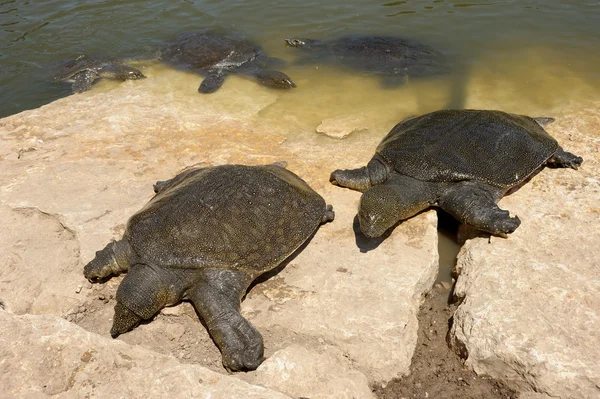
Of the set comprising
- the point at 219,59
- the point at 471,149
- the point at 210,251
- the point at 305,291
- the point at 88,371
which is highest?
the point at 471,149

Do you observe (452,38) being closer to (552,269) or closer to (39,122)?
(552,269)

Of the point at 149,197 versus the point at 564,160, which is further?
the point at 564,160

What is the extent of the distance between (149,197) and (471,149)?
3.31m

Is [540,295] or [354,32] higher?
[540,295]

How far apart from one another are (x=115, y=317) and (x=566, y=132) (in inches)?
215

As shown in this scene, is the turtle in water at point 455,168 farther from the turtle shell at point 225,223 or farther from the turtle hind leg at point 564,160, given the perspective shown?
the turtle shell at point 225,223

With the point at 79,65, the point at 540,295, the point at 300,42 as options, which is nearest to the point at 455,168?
the point at 540,295

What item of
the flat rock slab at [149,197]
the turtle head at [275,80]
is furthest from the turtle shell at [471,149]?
the turtle head at [275,80]

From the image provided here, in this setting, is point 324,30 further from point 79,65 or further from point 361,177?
point 361,177

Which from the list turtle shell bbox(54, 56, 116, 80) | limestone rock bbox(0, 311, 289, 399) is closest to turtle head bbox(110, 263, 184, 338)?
limestone rock bbox(0, 311, 289, 399)

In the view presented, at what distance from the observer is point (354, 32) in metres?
10.2

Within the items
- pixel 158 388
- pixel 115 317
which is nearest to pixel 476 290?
pixel 158 388

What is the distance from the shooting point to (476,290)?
3.88 metres

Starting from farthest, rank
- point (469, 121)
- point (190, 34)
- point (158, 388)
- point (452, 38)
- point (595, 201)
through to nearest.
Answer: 1. point (190, 34)
2. point (452, 38)
3. point (469, 121)
4. point (595, 201)
5. point (158, 388)
